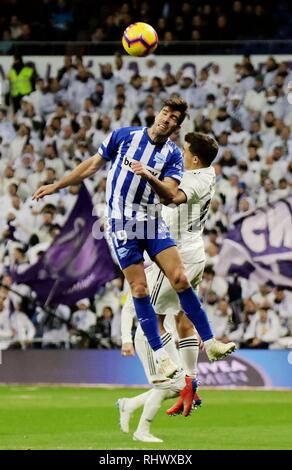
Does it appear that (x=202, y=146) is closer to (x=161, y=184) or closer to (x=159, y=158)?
(x=159, y=158)

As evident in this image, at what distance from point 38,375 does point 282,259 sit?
4.49 m

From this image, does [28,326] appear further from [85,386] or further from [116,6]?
[116,6]

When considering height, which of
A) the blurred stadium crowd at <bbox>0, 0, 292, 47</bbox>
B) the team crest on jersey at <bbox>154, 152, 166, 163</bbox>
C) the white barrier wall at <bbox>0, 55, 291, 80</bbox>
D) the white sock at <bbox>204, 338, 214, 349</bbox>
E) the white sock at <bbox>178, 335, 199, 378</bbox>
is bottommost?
the white sock at <bbox>204, 338, 214, 349</bbox>

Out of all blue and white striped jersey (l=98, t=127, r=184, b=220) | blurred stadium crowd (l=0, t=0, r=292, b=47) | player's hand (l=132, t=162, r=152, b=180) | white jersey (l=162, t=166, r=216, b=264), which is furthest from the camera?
blurred stadium crowd (l=0, t=0, r=292, b=47)

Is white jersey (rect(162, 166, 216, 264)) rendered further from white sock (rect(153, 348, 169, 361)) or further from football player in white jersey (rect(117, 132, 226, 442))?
white sock (rect(153, 348, 169, 361))

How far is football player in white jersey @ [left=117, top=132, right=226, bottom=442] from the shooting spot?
11.8 meters

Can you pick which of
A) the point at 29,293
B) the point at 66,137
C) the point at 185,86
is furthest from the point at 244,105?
the point at 29,293

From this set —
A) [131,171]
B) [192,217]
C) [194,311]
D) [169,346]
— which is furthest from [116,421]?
[131,171]

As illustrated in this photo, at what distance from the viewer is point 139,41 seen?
12.8 meters

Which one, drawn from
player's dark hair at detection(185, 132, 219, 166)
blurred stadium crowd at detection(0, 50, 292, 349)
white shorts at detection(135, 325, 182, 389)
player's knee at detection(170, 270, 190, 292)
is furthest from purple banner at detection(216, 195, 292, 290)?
→ player's knee at detection(170, 270, 190, 292)

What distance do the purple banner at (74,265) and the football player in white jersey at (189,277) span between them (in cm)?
762

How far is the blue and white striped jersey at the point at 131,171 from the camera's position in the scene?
1122 centimetres

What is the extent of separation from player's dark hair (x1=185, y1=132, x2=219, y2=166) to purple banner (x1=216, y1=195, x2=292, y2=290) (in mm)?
8107

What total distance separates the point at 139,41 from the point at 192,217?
202cm
